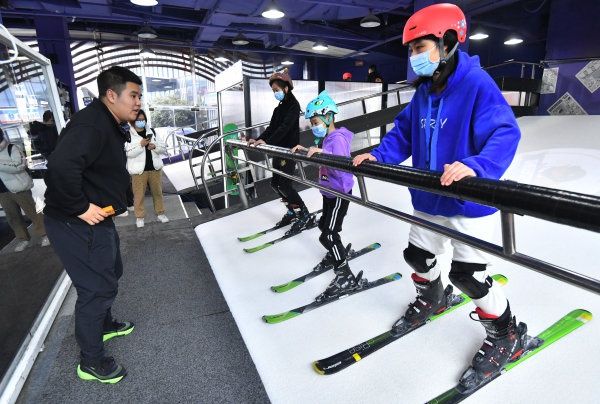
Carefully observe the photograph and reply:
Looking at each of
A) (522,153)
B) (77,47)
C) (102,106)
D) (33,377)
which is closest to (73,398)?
(33,377)

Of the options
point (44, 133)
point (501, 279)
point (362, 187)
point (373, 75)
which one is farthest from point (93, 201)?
point (373, 75)

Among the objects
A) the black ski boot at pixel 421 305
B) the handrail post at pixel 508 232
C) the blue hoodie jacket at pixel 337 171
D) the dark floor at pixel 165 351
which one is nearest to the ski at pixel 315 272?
the dark floor at pixel 165 351

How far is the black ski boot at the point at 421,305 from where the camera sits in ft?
5.92

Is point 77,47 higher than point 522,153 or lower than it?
higher

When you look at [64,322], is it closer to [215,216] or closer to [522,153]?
[215,216]

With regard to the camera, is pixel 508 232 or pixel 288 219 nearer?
pixel 508 232

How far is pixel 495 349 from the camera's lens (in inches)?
59.0

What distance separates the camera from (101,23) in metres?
12.6

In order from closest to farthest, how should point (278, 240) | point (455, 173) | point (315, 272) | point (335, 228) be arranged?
point (455, 173), point (335, 228), point (315, 272), point (278, 240)

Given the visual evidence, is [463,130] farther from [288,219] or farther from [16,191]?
[16,191]

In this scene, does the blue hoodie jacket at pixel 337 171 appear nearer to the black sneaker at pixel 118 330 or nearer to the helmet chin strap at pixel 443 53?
the helmet chin strap at pixel 443 53

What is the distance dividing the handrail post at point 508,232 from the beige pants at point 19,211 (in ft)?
9.32

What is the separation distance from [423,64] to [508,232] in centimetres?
80

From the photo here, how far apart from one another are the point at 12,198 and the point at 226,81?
301 centimetres
